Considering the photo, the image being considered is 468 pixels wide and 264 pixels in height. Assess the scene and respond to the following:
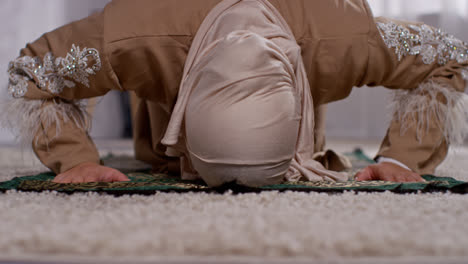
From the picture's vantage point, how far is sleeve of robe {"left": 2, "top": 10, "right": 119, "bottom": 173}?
0.82 meters

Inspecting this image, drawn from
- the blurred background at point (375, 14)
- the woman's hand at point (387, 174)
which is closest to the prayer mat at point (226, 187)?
the woman's hand at point (387, 174)

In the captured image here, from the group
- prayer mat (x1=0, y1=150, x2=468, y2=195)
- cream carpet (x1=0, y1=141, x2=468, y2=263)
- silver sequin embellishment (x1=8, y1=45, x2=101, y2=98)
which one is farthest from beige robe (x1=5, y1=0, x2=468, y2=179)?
cream carpet (x1=0, y1=141, x2=468, y2=263)

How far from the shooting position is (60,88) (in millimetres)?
866

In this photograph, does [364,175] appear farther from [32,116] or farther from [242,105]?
[32,116]

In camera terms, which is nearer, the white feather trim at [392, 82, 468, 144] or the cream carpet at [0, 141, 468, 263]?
the cream carpet at [0, 141, 468, 263]

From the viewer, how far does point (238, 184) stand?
656 mm

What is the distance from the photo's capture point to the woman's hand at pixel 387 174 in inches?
33.1

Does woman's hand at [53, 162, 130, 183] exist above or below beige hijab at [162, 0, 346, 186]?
below

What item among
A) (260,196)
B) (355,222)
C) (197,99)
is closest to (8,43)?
(197,99)

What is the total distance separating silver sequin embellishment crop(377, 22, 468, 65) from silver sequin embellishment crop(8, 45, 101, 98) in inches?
23.8

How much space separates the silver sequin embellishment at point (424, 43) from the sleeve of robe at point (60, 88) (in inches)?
22.9

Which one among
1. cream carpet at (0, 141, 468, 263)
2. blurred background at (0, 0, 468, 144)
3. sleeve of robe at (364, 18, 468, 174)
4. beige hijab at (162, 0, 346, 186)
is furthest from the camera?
blurred background at (0, 0, 468, 144)

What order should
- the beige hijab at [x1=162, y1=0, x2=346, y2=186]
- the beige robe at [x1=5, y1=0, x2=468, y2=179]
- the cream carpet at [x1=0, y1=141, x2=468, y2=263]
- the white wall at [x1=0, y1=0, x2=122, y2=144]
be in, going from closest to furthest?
the cream carpet at [x1=0, y1=141, x2=468, y2=263]
the beige hijab at [x1=162, y1=0, x2=346, y2=186]
the beige robe at [x1=5, y1=0, x2=468, y2=179]
the white wall at [x1=0, y1=0, x2=122, y2=144]

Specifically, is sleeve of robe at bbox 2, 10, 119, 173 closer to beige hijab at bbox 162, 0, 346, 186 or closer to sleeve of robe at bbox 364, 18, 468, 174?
beige hijab at bbox 162, 0, 346, 186
